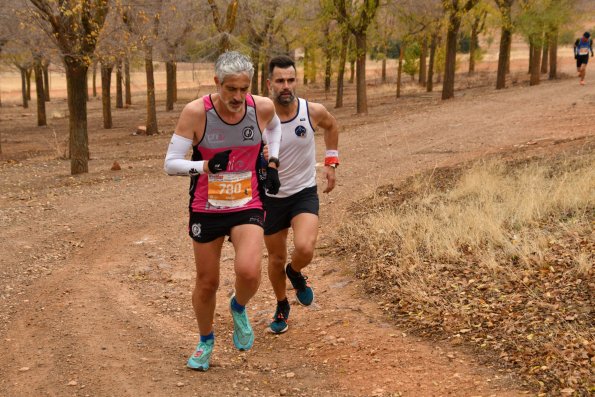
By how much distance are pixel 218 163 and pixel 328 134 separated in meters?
2.03

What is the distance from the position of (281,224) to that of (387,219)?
2.73 m

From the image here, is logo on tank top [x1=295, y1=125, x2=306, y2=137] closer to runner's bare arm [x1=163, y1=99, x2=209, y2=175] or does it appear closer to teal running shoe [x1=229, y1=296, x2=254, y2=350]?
runner's bare arm [x1=163, y1=99, x2=209, y2=175]

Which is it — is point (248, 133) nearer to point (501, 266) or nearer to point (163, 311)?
point (163, 311)

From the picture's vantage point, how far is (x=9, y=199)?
12.7 m

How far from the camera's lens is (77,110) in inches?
598

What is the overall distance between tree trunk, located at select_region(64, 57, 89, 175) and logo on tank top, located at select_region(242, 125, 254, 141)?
10.8 metres

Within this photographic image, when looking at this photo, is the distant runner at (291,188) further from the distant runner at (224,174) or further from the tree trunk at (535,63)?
the tree trunk at (535,63)

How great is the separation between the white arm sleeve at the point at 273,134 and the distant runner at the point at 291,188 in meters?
0.52

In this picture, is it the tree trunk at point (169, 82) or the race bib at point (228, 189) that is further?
the tree trunk at point (169, 82)

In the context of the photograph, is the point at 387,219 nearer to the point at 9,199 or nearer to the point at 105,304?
the point at 105,304

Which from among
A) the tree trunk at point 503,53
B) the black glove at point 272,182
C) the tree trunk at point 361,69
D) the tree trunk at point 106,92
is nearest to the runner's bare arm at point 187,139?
the black glove at point 272,182

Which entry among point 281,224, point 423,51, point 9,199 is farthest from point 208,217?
point 423,51

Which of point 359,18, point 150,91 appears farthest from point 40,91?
point 359,18

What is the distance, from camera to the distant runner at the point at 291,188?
18.2 feet
